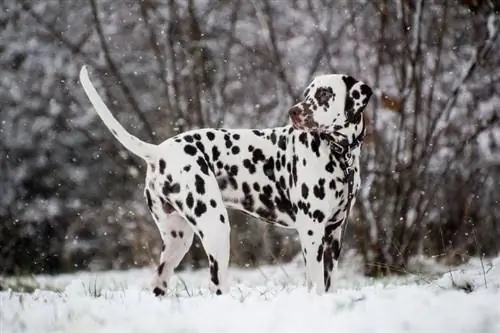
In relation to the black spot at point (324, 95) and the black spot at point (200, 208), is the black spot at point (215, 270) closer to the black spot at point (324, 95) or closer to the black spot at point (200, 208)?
the black spot at point (200, 208)

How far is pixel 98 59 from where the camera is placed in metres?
9.80

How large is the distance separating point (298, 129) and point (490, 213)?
4450mm

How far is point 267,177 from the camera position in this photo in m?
4.80

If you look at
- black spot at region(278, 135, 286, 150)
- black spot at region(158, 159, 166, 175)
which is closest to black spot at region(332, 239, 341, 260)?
black spot at region(278, 135, 286, 150)

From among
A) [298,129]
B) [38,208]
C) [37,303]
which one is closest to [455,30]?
[298,129]

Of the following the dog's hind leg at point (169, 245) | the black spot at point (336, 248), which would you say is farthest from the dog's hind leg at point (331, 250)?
the dog's hind leg at point (169, 245)

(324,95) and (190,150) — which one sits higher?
(324,95)

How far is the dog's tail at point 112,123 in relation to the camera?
457 cm

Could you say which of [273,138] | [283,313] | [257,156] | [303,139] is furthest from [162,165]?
[283,313]

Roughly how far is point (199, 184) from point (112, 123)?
2.25 feet

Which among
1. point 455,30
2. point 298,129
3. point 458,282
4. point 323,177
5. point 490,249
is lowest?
point 490,249

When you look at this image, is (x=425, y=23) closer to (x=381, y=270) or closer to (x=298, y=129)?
(x=381, y=270)

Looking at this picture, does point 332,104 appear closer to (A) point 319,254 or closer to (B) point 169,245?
(A) point 319,254

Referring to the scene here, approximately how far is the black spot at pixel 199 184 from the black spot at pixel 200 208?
0.23ft
